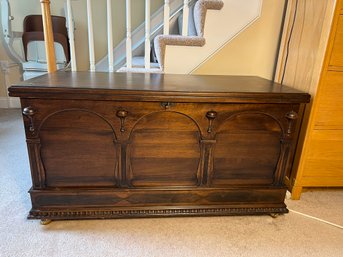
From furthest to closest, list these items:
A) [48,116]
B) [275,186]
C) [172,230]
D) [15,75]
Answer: [15,75] → [275,186] → [172,230] → [48,116]

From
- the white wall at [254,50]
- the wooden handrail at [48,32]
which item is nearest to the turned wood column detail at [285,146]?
the white wall at [254,50]

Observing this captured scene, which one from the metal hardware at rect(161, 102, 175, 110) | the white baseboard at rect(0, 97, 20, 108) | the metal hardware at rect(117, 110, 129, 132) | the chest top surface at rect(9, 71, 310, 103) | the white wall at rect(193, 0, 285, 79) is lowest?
the white baseboard at rect(0, 97, 20, 108)

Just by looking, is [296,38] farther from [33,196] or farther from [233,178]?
[33,196]

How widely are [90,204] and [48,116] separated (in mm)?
441

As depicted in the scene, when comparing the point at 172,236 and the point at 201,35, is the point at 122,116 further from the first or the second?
the point at 201,35

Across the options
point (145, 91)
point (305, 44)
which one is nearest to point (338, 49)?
point (305, 44)

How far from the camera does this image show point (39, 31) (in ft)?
7.93

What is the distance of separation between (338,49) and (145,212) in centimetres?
119

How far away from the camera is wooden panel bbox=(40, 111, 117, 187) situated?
1038 millimetres

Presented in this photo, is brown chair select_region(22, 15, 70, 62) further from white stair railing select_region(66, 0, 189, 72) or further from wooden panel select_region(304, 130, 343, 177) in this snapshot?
wooden panel select_region(304, 130, 343, 177)

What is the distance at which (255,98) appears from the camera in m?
Answer: 1.06

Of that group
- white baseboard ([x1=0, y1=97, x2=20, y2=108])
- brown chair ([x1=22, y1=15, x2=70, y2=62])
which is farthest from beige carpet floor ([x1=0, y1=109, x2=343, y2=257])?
white baseboard ([x1=0, y1=97, x2=20, y2=108])

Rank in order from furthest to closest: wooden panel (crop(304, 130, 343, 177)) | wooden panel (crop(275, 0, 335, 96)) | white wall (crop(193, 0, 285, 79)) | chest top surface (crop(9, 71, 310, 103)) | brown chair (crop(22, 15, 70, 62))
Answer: brown chair (crop(22, 15, 70, 62)) < white wall (crop(193, 0, 285, 79)) < wooden panel (crop(304, 130, 343, 177)) < wooden panel (crop(275, 0, 335, 96)) < chest top surface (crop(9, 71, 310, 103))

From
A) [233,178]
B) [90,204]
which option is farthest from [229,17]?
[90,204]
